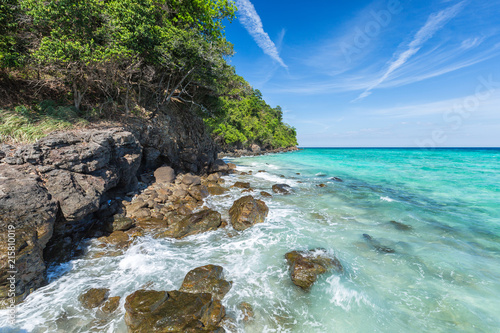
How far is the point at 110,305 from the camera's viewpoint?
4.44 metres

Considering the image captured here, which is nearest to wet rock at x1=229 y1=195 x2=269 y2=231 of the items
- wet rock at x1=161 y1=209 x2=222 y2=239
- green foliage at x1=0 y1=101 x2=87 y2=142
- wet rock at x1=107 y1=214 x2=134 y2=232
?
wet rock at x1=161 y1=209 x2=222 y2=239

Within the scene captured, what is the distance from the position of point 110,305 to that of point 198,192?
754 centimetres

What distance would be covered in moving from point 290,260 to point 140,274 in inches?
184

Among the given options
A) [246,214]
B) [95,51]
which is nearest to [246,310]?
[246,214]

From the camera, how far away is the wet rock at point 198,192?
37.7 feet

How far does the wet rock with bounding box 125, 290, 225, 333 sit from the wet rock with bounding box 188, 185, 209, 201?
7.13 meters

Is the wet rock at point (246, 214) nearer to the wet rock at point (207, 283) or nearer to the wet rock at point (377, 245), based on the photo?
the wet rock at point (207, 283)

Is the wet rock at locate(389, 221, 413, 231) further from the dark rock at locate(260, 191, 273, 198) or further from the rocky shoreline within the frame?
the dark rock at locate(260, 191, 273, 198)

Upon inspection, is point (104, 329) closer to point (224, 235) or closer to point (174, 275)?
point (174, 275)

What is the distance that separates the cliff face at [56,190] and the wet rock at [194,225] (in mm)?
2806

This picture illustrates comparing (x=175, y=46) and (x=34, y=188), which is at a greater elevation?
(x=175, y=46)

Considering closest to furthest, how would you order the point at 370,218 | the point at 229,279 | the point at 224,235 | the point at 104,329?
the point at 104,329 → the point at 229,279 → the point at 224,235 → the point at 370,218

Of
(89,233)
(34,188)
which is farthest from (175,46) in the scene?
(89,233)

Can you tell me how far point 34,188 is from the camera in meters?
5.58
